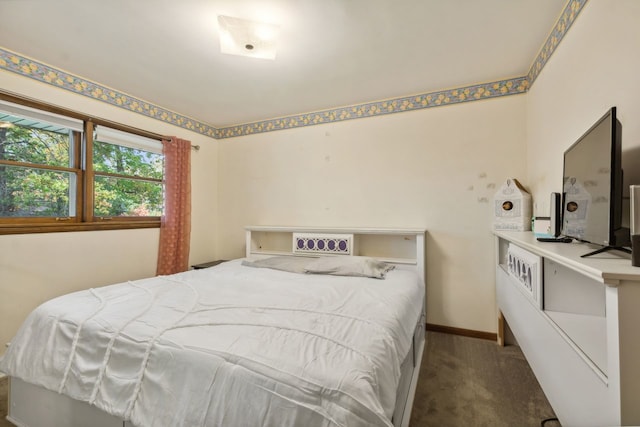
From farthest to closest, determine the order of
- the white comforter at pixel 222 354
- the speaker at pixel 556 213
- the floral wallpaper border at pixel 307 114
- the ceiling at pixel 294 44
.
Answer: the floral wallpaper border at pixel 307 114 < the ceiling at pixel 294 44 < the speaker at pixel 556 213 < the white comforter at pixel 222 354

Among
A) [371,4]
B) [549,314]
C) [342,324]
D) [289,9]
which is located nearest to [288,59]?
[289,9]

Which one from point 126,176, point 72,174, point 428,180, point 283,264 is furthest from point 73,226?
point 428,180

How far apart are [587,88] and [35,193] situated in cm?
385

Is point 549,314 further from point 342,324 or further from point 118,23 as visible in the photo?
point 118,23

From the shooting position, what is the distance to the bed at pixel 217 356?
832 millimetres

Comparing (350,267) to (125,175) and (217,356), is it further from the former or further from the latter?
(125,175)

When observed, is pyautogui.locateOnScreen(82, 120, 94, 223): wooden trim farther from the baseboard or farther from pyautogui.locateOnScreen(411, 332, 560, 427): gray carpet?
the baseboard

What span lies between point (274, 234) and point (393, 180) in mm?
1580

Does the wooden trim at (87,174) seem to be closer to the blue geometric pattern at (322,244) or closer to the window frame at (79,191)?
the window frame at (79,191)

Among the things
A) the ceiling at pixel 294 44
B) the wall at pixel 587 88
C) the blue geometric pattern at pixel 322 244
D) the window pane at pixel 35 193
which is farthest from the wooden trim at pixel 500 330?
the window pane at pixel 35 193

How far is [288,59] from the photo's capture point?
2.12 m

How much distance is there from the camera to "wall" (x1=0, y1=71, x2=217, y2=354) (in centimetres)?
202

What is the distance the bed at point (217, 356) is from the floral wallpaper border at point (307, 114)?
1.85m

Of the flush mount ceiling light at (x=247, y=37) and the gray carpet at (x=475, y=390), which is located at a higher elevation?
the flush mount ceiling light at (x=247, y=37)
